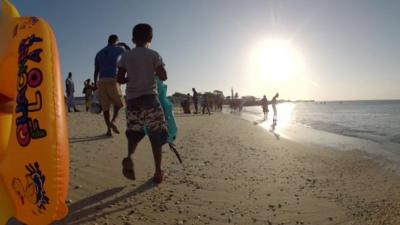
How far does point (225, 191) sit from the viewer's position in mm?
4301

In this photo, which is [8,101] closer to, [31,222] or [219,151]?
[31,222]

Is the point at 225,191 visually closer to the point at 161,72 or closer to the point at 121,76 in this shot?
the point at 161,72

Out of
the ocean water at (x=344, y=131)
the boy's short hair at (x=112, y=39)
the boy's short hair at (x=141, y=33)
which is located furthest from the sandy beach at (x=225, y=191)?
the ocean water at (x=344, y=131)

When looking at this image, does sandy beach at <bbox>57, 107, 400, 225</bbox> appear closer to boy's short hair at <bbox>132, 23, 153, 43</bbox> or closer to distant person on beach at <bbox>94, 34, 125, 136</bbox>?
distant person on beach at <bbox>94, 34, 125, 136</bbox>

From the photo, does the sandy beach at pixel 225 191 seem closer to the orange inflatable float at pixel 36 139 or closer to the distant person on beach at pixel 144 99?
the distant person on beach at pixel 144 99

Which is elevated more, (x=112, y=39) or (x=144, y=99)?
(x=112, y=39)

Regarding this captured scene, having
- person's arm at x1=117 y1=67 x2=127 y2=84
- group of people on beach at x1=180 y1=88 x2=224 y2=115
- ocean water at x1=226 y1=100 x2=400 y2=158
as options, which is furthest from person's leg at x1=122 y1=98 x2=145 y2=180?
group of people on beach at x1=180 y1=88 x2=224 y2=115

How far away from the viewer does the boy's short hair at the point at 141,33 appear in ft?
14.3

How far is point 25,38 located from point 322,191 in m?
3.86

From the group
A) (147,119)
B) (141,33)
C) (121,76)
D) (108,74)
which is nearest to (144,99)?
(147,119)

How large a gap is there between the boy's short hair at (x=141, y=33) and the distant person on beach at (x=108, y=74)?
2.84 metres

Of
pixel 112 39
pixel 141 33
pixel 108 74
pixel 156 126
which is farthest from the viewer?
pixel 108 74

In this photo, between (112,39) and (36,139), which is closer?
(36,139)

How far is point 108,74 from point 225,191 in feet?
13.4
